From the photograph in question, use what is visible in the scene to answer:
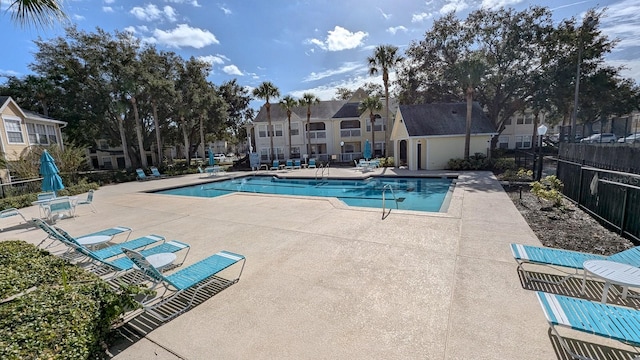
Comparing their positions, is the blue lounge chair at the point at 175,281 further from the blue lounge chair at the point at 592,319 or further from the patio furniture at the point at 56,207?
the patio furniture at the point at 56,207

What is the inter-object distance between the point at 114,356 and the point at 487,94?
114 ft

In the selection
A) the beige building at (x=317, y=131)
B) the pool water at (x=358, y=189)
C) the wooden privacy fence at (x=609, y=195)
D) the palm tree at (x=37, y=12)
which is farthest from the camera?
the beige building at (x=317, y=131)

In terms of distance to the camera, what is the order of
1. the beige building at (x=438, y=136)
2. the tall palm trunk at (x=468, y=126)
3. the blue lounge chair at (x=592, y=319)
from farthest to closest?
the beige building at (x=438, y=136)
the tall palm trunk at (x=468, y=126)
the blue lounge chair at (x=592, y=319)

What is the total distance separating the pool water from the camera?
11875 mm

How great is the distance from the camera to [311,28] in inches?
705

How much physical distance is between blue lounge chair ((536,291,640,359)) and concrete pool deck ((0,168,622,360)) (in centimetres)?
39

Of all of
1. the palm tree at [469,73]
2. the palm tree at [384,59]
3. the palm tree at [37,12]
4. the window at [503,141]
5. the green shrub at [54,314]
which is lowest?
the green shrub at [54,314]

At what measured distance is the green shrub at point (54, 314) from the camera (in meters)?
2.29

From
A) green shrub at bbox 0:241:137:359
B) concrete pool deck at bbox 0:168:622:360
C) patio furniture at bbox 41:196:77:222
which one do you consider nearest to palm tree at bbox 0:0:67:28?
green shrub at bbox 0:241:137:359

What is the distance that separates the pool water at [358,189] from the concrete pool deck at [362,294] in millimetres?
3691

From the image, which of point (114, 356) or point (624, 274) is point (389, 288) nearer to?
point (624, 274)

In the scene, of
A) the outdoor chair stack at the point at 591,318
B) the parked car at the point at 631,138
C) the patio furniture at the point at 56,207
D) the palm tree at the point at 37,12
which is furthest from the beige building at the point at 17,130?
the parked car at the point at 631,138

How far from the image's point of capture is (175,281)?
3797 mm

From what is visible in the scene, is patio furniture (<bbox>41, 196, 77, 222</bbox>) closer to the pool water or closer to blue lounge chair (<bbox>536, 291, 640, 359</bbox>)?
the pool water
